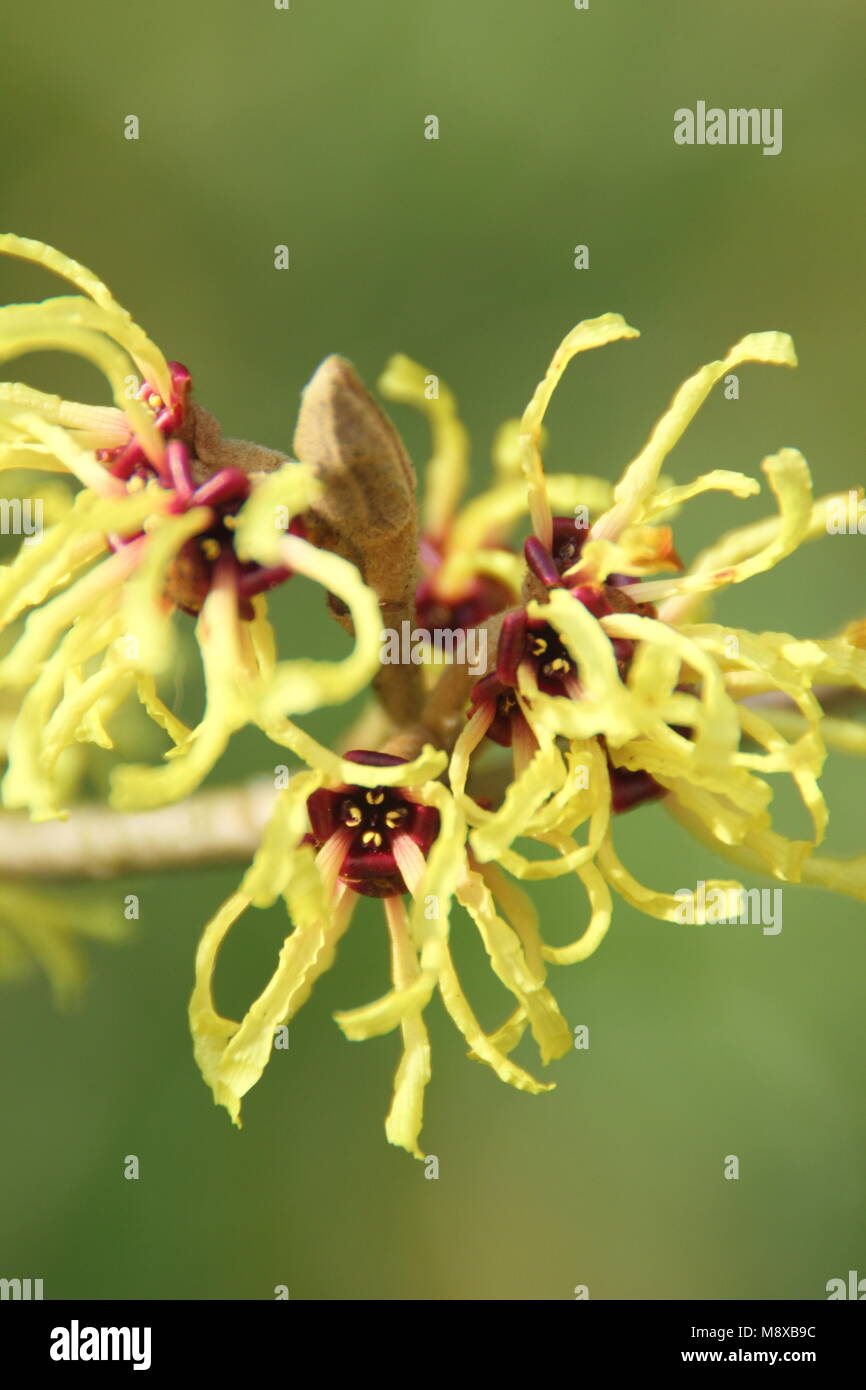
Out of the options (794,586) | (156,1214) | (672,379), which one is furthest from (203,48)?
(156,1214)

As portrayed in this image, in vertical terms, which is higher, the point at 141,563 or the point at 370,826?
the point at 141,563

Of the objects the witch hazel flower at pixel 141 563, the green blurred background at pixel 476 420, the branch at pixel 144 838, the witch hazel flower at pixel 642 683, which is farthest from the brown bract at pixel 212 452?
the green blurred background at pixel 476 420

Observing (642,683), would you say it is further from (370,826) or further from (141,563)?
(141,563)

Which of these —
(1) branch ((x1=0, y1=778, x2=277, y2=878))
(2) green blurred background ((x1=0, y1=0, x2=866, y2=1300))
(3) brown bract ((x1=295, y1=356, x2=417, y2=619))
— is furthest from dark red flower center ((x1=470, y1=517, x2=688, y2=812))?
(2) green blurred background ((x1=0, y1=0, x2=866, y2=1300))

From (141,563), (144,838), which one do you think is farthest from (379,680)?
(144,838)

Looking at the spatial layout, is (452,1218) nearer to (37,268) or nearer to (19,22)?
(37,268)

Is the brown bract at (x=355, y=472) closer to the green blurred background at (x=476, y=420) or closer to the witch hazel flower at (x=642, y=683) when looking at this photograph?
the witch hazel flower at (x=642, y=683)
